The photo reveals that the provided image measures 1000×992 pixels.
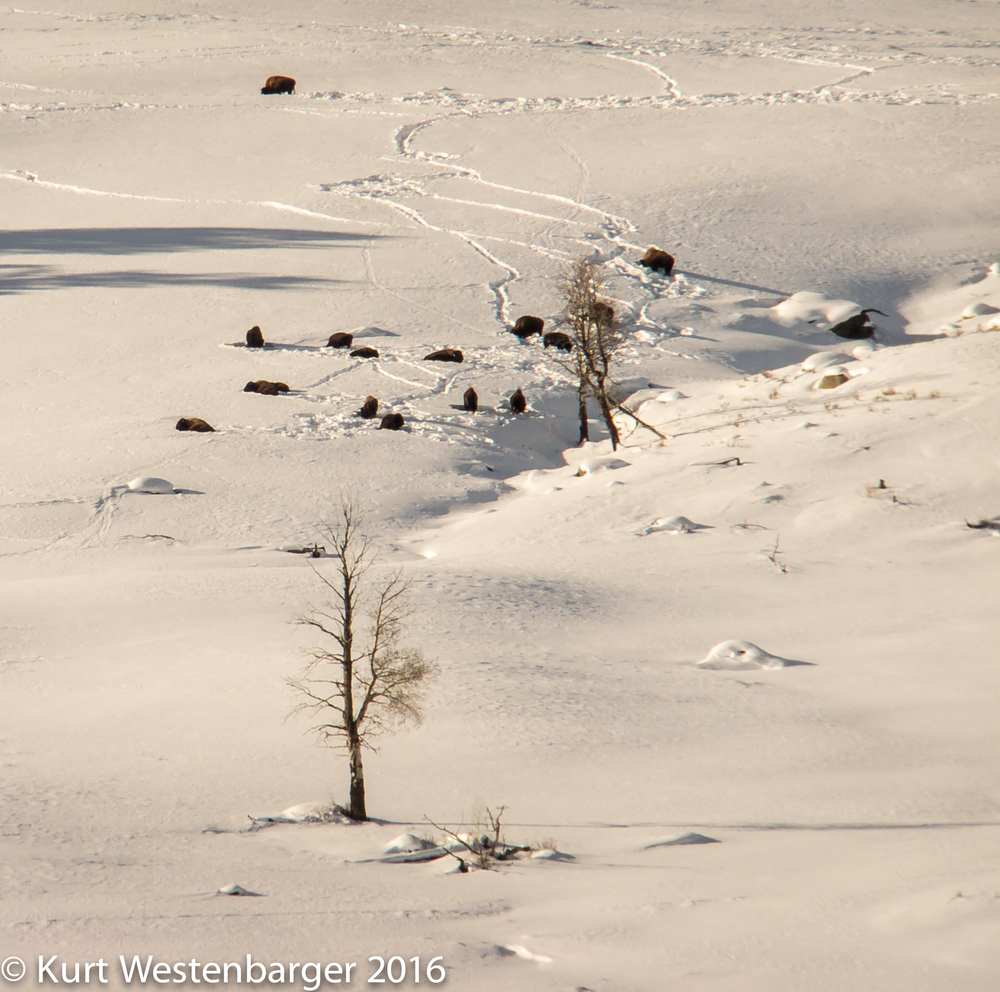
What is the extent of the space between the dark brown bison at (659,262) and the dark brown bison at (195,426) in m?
11.4

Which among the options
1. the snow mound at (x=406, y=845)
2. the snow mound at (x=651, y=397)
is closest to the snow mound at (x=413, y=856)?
the snow mound at (x=406, y=845)

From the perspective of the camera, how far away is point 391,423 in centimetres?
1631

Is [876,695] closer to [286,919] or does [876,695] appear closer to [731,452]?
[286,919]

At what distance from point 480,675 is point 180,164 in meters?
26.0

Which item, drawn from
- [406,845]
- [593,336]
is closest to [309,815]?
[406,845]

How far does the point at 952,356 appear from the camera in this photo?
50.2 ft

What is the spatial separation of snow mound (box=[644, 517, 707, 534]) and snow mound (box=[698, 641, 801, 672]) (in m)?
3.51

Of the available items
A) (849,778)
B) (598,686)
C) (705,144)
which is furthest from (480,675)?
(705,144)

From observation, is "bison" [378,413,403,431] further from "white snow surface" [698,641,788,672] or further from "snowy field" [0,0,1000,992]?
"white snow surface" [698,641,788,672]

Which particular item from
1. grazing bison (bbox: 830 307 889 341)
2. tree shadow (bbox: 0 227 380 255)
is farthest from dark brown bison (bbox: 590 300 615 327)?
tree shadow (bbox: 0 227 380 255)

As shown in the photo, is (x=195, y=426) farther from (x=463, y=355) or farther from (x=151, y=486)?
(x=463, y=355)

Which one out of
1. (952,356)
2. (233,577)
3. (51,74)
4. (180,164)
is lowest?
(233,577)

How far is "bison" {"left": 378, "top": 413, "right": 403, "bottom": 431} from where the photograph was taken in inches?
642

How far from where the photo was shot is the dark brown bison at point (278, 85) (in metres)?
34.8
